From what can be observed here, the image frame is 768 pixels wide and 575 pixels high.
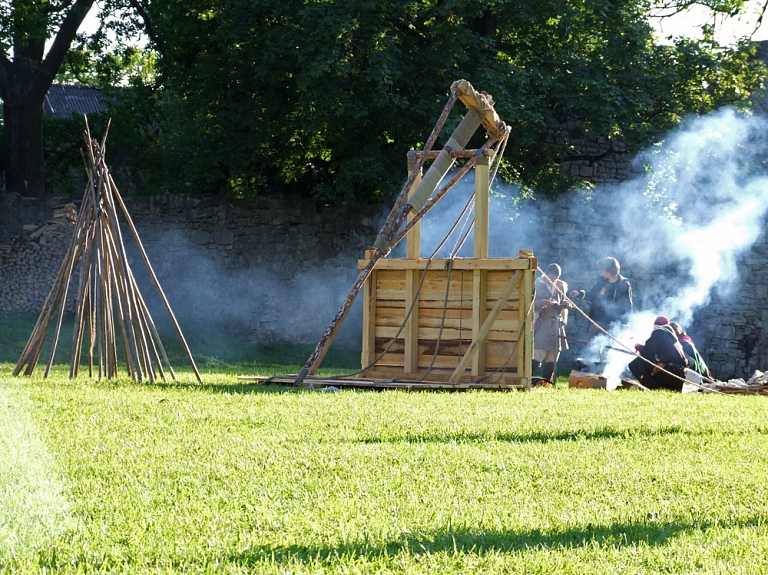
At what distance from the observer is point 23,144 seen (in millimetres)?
17531

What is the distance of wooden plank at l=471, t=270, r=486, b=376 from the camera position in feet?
30.4

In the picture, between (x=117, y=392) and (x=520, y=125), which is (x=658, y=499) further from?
(x=520, y=125)

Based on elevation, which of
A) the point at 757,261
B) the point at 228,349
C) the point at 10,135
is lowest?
the point at 228,349

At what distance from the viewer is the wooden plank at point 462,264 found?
29.9 ft

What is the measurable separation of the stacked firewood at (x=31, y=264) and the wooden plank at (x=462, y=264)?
318 inches

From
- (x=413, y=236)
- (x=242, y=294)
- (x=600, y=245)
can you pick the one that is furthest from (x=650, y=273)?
(x=413, y=236)

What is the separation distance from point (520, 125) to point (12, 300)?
811 cm

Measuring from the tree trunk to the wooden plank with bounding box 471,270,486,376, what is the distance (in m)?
10.7

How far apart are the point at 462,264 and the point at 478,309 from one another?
43 centimetres

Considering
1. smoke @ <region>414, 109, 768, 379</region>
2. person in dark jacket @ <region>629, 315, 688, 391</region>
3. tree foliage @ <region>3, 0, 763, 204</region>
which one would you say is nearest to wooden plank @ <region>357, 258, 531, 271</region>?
person in dark jacket @ <region>629, 315, 688, 391</region>

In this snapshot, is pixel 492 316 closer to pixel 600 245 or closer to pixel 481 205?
pixel 481 205

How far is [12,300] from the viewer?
624 inches

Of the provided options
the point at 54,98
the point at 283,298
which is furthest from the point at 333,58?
the point at 54,98

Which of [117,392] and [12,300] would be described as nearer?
[117,392]
